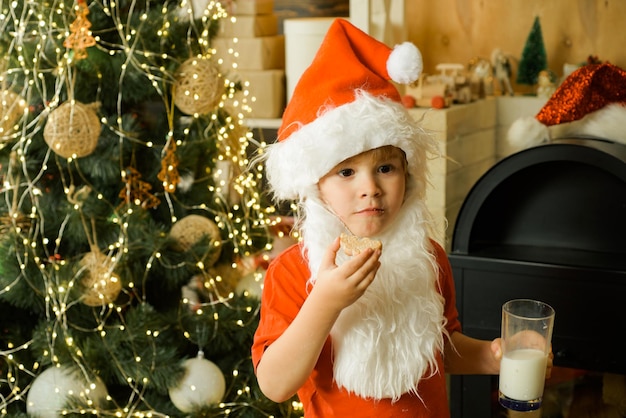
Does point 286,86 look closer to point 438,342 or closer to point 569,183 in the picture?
point 569,183

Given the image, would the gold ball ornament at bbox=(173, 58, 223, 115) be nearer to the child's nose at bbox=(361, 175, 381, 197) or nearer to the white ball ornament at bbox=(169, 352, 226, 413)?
the white ball ornament at bbox=(169, 352, 226, 413)

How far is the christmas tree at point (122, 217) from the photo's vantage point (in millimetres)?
2184

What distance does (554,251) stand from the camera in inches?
92.0

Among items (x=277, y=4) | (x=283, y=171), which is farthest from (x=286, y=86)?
(x=283, y=171)

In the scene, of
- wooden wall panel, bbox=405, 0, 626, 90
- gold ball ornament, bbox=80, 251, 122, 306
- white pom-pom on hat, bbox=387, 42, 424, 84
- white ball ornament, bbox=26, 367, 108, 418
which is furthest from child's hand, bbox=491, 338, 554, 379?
wooden wall panel, bbox=405, 0, 626, 90

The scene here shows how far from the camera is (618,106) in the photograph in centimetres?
227

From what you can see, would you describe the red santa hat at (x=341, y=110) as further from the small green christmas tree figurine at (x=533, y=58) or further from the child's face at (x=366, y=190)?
the small green christmas tree figurine at (x=533, y=58)

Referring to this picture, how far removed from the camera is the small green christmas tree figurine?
265 cm

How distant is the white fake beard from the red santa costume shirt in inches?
0.9

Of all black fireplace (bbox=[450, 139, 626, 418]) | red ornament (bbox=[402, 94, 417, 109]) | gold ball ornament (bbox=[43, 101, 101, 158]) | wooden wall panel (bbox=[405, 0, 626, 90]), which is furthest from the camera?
wooden wall panel (bbox=[405, 0, 626, 90])

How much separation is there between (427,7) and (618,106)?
0.83m

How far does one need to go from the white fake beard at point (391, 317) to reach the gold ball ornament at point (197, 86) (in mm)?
796

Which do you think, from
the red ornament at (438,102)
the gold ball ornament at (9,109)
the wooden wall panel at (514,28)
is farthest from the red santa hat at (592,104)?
the gold ball ornament at (9,109)

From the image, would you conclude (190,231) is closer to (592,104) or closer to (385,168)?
(385,168)
